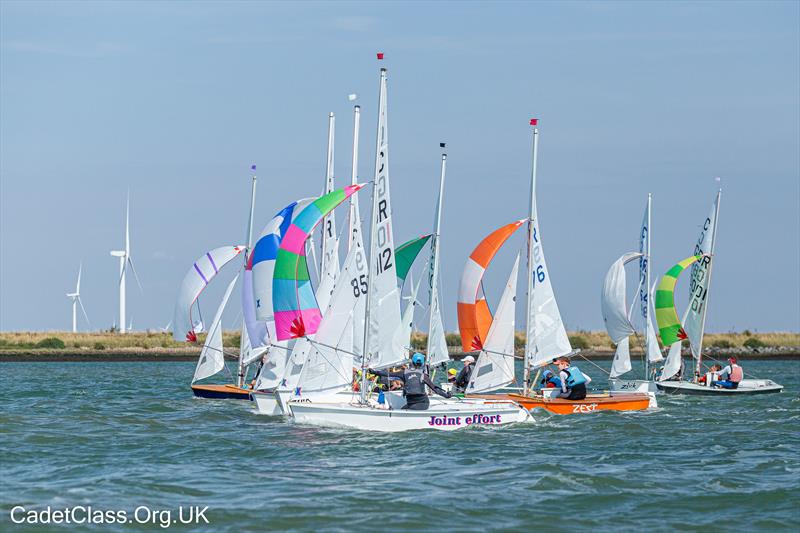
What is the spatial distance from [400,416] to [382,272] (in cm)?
358

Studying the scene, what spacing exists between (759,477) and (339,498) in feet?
26.9

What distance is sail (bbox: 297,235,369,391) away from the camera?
28062mm

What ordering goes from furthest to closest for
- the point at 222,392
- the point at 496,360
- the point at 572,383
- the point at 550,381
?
the point at 222,392, the point at 550,381, the point at 496,360, the point at 572,383

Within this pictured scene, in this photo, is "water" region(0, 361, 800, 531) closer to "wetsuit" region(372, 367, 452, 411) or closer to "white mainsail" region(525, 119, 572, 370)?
"wetsuit" region(372, 367, 452, 411)

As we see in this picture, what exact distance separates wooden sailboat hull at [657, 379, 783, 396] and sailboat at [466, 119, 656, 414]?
8.98 meters

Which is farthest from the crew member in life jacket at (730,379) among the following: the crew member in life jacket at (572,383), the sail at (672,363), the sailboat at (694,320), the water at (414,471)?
the crew member in life jacket at (572,383)

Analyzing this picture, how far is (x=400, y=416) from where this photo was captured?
2591 centimetres

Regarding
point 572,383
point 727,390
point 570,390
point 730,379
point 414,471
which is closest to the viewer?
point 414,471

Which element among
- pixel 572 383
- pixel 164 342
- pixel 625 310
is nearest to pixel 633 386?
pixel 625 310

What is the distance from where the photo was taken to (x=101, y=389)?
47750mm

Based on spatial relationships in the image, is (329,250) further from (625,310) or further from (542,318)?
(625,310)

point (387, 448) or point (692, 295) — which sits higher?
point (692, 295)

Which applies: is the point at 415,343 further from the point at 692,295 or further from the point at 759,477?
the point at 759,477

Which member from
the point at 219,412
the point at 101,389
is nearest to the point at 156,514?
the point at 219,412
